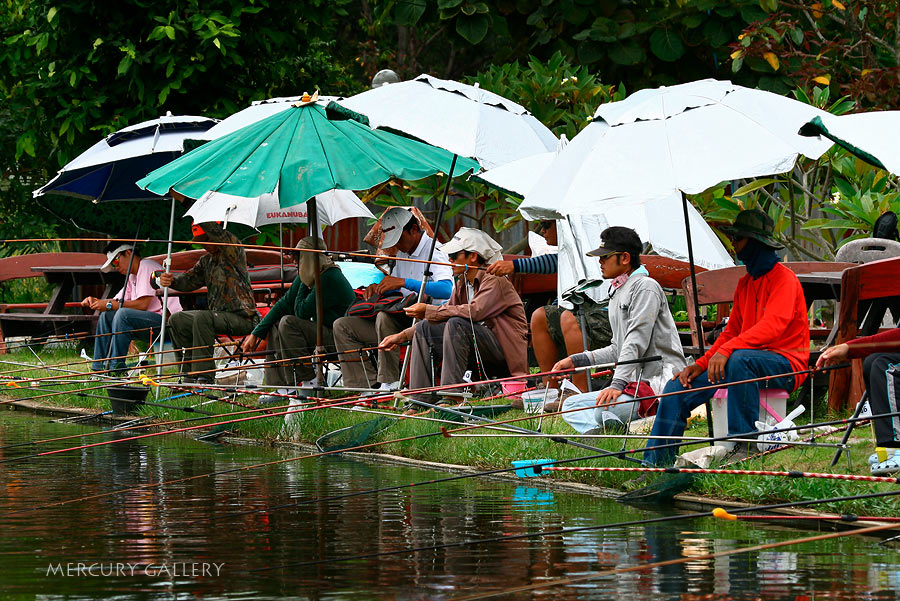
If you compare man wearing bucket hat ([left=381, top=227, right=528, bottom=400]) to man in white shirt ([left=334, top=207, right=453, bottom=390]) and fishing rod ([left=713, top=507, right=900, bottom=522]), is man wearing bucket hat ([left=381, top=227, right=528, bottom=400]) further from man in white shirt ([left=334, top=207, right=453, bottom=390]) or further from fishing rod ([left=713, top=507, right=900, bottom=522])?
fishing rod ([left=713, top=507, right=900, bottom=522])

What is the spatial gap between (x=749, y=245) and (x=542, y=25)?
9.34 metres

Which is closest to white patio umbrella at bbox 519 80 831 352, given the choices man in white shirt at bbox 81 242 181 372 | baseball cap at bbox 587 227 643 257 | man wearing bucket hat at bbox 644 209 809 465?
man wearing bucket hat at bbox 644 209 809 465

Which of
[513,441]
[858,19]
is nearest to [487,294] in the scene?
[513,441]

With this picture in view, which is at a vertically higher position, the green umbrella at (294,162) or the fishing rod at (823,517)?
the green umbrella at (294,162)

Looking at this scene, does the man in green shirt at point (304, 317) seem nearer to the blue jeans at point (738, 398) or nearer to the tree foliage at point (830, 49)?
the blue jeans at point (738, 398)

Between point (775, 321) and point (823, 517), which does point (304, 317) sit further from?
point (823, 517)

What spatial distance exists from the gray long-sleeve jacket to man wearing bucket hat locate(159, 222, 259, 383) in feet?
14.5

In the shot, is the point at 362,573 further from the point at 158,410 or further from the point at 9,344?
the point at 9,344

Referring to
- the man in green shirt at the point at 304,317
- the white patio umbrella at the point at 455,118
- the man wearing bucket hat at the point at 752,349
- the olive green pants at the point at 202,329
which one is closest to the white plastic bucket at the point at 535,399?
the man wearing bucket hat at the point at 752,349

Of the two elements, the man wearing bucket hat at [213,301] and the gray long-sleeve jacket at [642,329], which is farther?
the man wearing bucket hat at [213,301]

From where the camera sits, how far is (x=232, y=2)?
15.0 m

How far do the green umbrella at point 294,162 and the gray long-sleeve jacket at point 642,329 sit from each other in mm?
1932

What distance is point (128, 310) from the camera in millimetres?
12109

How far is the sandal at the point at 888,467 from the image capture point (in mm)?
5918
